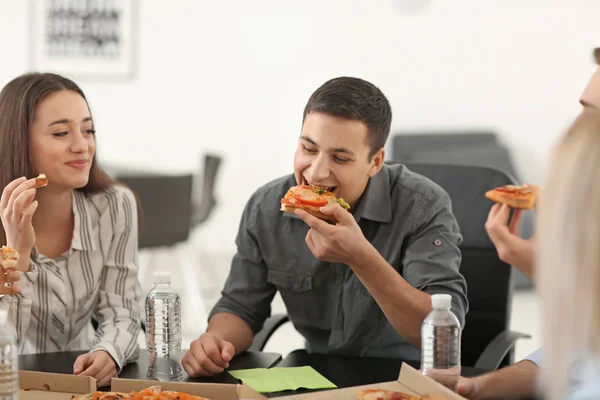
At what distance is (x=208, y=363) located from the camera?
190 centimetres

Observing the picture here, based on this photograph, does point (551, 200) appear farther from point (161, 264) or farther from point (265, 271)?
point (161, 264)

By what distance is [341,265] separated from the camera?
2.28m

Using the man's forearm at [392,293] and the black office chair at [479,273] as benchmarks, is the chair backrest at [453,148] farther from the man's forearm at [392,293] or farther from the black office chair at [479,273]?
the man's forearm at [392,293]

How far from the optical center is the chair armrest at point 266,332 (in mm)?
2285

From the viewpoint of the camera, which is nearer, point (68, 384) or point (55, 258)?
point (68, 384)

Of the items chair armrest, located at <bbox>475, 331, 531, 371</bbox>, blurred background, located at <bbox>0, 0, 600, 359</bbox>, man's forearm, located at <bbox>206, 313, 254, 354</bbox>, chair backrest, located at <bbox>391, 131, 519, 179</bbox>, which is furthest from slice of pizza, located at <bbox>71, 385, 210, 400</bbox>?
chair backrest, located at <bbox>391, 131, 519, 179</bbox>

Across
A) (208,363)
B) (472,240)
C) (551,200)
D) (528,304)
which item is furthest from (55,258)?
(528,304)

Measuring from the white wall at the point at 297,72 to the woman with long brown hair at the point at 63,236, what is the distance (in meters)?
4.51

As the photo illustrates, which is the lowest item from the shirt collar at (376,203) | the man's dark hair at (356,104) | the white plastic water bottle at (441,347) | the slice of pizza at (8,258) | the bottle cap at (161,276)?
the white plastic water bottle at (441,347)

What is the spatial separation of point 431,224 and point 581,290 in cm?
115

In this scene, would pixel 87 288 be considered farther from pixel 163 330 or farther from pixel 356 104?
pixel 356 104

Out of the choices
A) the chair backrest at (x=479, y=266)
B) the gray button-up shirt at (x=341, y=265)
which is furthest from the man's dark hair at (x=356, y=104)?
the chair backrest at (x=479, y=266)

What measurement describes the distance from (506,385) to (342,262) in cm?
55

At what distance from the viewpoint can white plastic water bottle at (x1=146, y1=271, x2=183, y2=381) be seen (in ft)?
6.37
